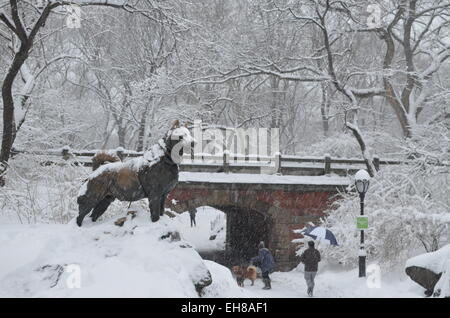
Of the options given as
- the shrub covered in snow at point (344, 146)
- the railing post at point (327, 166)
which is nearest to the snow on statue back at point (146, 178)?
the railing post at point (327, 166)

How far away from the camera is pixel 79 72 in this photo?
28.5 m

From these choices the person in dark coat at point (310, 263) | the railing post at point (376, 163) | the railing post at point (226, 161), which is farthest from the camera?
the railing post at point (376, 163)

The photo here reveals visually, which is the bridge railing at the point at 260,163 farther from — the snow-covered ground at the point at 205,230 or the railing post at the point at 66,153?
the snow-covered ground at the point at 205,230

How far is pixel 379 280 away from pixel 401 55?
16.5 metres

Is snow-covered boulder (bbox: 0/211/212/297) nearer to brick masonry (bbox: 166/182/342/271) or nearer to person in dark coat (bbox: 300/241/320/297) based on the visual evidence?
person in dark coat (bbox: 300/241/320/297)

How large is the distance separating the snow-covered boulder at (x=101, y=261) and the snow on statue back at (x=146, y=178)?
397 millimetres

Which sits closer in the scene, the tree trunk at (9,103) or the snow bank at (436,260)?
the snow bank at (436,260)

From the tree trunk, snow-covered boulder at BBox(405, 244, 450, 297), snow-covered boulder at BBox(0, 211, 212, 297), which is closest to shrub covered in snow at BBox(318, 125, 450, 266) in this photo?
snow-covered boulder at BBox(405, 244, 450, 297)

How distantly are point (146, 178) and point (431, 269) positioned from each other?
218 inches

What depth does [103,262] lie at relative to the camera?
21.7 feet

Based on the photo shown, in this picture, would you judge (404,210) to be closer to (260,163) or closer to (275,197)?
(275,197)

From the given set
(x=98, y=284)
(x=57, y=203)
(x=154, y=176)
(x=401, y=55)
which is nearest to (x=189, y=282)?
(x=98, y=284)

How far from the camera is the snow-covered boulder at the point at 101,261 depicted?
603 centimetres
